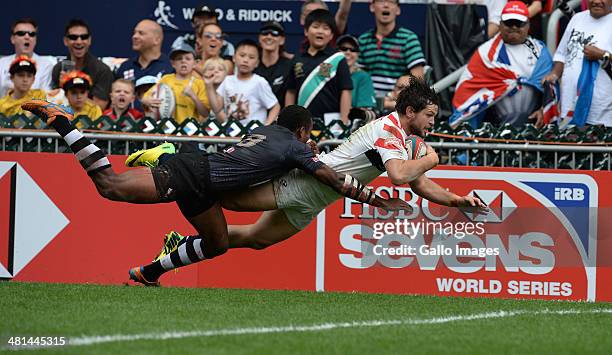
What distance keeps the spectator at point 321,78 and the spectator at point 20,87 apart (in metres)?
2.88

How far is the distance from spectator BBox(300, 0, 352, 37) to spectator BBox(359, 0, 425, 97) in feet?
1.41

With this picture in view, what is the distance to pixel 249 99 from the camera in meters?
13.7

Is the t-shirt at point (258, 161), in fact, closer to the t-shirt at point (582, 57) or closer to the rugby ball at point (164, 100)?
the rugby ball at point (164, 100)

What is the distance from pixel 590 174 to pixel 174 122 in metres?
4.31

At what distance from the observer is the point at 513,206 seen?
1230cm

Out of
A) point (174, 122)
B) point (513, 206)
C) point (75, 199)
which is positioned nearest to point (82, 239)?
point (75, 199)

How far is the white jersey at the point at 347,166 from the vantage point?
33.3ft

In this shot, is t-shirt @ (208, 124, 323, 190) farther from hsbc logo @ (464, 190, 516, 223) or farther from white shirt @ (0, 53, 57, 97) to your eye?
white shirt @ (0, 53, 57, 97)

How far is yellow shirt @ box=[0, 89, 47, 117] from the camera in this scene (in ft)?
43.9

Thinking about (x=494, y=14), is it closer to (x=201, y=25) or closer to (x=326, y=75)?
(x=326, y=75)

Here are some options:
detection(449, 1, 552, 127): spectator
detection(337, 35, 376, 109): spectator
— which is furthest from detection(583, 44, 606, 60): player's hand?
detection(337, 35, 376, 109): spectator

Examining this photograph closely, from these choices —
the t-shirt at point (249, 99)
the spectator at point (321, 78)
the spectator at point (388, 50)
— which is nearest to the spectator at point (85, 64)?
the t-shirt at point (249, 99)

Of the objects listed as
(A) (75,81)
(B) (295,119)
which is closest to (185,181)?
(B) (295,119)

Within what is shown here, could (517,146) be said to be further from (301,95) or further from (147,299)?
(147,299)
